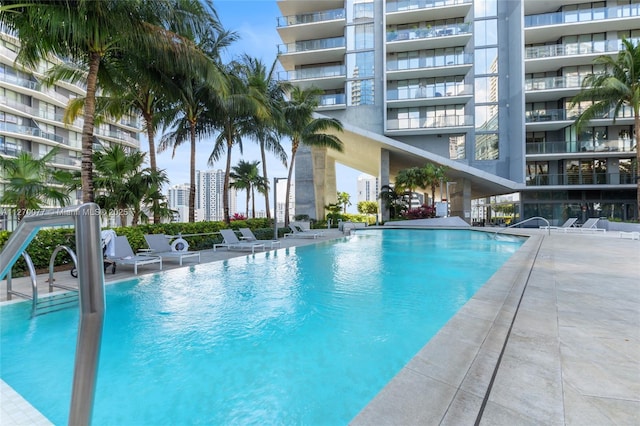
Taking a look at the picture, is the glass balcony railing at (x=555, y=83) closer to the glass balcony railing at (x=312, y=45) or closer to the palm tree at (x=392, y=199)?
the palm tree at (x=392, y=199)

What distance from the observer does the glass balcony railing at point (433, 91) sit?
30953mm

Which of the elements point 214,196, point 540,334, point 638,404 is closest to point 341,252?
point 540,334

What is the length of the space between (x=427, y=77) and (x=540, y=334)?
3304 centimetres

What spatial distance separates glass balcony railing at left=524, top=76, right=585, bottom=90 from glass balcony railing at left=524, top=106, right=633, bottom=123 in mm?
2000

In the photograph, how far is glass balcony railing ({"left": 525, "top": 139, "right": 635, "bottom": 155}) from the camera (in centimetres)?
2789

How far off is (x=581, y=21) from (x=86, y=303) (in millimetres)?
38262

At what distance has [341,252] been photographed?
1370 cm

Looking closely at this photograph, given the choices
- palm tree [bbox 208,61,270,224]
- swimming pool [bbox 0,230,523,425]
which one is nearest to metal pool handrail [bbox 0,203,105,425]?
swimming pool [bbox 0,230,523,425]

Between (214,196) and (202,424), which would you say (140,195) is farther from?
(214,196)

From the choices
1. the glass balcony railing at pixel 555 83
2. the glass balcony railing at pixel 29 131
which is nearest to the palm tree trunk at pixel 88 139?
the glass balcony railing at pixel 555 83

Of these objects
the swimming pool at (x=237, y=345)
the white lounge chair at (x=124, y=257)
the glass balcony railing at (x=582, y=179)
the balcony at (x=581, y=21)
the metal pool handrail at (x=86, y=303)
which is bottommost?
the swimming pool at (x=237, y=345)

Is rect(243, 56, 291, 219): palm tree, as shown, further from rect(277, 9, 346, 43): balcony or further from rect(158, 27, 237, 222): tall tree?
rect(277, 9, 346, 43): balcony

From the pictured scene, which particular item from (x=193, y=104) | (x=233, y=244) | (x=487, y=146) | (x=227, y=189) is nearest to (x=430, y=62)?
(x=487, y=146)

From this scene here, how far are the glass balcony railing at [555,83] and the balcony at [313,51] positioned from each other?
17.3 meters
